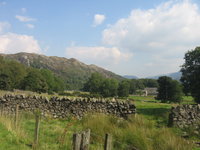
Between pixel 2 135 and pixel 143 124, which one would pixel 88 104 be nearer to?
pixel 143 124

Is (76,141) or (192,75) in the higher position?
(192,75)

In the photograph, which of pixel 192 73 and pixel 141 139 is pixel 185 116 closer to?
pixel 141 139

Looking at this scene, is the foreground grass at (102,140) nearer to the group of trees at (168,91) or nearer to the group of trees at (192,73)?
the group of trees at (192,73)

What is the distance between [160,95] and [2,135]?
1878 inches

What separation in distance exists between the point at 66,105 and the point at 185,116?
691 cm

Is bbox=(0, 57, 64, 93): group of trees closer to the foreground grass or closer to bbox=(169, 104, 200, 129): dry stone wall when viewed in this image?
bbox=(169, 104, 200, 129): dry stone wall

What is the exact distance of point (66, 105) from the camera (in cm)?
1279

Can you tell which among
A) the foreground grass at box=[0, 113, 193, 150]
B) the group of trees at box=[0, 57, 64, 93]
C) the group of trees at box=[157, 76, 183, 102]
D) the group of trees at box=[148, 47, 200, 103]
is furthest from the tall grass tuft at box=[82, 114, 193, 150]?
the group of trees at box=[0, 57, 64, 93]

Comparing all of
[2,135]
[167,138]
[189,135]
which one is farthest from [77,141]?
[189,135]

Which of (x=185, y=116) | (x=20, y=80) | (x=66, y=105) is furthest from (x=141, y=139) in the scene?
(x=20, y=80)

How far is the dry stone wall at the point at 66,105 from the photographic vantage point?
11.7 metres

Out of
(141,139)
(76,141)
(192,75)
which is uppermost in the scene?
(192,75)

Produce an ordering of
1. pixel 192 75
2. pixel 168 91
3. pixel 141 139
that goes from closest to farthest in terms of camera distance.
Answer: pixel 141 139 < pixel 192 75 < pixel 168 91

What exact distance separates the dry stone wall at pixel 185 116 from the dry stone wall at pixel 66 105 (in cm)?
211
